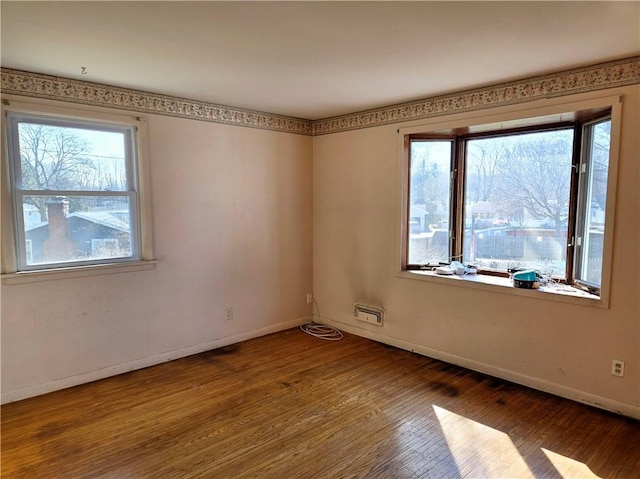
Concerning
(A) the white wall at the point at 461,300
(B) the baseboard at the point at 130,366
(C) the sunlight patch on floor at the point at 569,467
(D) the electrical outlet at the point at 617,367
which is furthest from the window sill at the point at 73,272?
(D) the electrical outlet at the point at 617,367

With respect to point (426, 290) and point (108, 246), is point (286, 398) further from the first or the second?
point (108, 246)

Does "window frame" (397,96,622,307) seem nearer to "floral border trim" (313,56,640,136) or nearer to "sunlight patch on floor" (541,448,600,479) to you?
"floral border trim" (313,56,640,136)

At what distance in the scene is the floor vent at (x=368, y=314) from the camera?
421cm

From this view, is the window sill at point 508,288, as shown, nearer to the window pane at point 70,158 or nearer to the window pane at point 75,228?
the window pane at point 75,228

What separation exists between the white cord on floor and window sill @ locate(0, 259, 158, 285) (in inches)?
73.9

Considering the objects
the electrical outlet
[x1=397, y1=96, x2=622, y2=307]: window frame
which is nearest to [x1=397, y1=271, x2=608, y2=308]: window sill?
[x1=397, y1=96, x2=622, y2=307]: window frame

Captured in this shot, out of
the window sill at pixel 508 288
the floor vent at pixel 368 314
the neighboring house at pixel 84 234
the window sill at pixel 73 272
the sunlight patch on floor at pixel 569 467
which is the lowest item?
the sunlight patch on floor at pixel 569 467

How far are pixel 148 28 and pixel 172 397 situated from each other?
249 centimetres

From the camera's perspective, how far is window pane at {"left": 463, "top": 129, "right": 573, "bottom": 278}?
3270 millimetres

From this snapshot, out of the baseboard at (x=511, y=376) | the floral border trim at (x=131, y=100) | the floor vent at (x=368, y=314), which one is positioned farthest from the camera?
the floor vent at (x=368, y=314)

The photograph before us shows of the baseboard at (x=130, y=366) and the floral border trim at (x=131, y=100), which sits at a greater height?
the floral border trim at (x=131, y=100)

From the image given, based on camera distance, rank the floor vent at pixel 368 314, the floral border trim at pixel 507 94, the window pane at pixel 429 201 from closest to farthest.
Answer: the floral border trim at pixel 507 94
the window pane at pixel 429 201
the floor vent at pixel 368 314

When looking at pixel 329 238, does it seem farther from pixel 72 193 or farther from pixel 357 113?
pixel 72 193

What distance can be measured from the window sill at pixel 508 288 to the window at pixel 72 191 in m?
2.64
